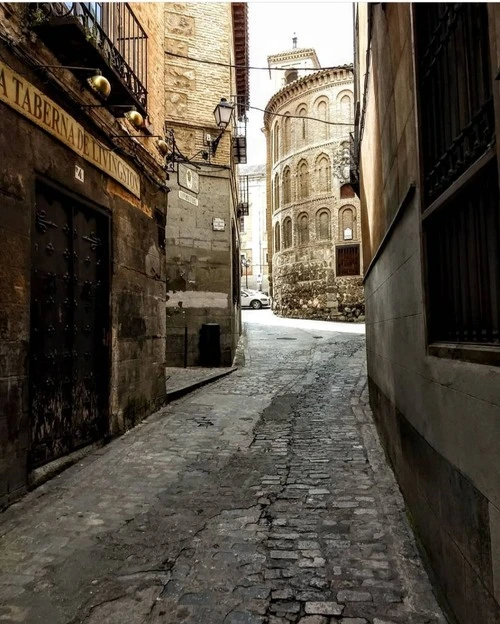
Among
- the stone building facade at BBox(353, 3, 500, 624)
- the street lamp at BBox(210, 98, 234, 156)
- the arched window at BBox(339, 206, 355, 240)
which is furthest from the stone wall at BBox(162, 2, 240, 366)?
the arched window at BBox(339, 206, 355, 240)

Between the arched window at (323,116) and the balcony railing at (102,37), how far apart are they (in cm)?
2593

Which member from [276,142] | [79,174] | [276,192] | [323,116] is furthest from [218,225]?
[276,142]

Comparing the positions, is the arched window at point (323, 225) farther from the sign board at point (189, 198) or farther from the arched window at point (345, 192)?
the sign board at point (189, 198)

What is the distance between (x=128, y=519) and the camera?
3.69 meters

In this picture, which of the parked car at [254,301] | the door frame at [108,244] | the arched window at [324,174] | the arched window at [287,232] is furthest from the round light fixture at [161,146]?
the parked car at [254,301]

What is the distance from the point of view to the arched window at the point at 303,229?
1246 inches

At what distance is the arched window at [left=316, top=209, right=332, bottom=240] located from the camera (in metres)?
30.7

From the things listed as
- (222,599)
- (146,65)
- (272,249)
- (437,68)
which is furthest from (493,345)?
(272,249)

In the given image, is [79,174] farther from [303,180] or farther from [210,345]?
[303,180]

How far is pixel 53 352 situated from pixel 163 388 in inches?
134

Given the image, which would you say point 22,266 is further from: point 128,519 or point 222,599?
point 222,599

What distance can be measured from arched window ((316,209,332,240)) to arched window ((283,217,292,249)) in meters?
2.45

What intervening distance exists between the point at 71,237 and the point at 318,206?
27.7 m

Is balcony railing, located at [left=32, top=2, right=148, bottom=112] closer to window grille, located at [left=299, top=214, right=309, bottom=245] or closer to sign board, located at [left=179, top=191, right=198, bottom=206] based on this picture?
sign board, located at [left=179, top=191, right=198, bottom=206]
